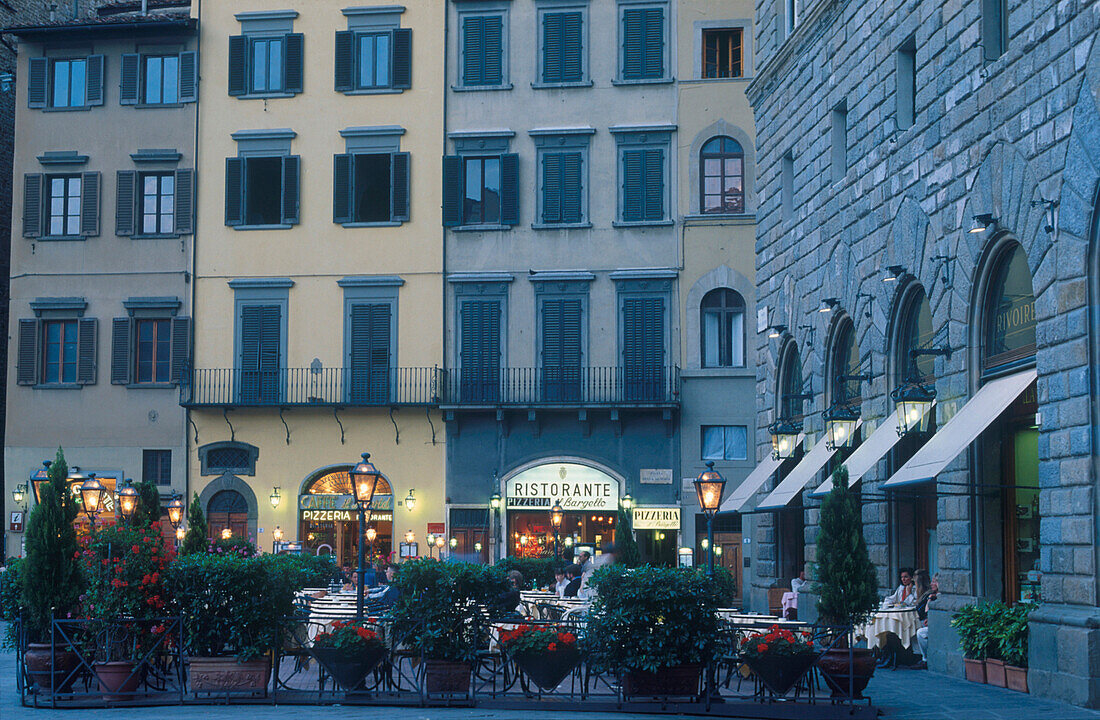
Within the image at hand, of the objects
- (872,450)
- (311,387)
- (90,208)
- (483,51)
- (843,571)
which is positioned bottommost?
(843,571)

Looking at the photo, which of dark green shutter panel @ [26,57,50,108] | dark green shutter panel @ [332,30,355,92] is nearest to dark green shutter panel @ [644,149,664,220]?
dark green shutter panel @ [332,30,355,92]

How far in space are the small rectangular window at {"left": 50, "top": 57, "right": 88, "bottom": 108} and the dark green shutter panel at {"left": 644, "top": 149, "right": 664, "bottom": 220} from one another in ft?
48.8

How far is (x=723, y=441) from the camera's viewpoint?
119 feet

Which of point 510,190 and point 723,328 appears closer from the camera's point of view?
point 723,328

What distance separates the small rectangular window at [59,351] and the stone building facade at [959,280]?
793 inches

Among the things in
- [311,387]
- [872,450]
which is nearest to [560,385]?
[311,387]

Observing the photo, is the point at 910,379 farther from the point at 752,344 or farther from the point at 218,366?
the point at 218,366

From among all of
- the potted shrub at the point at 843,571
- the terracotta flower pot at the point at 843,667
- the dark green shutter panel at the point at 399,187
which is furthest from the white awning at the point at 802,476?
the dark green shutter panel at the point at 399,187

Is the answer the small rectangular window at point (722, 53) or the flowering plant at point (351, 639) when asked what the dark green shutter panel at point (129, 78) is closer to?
the small rectangular window at point (722, 53)

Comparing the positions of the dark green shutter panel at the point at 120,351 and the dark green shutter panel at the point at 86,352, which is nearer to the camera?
the dark green shutter panel at the point at 120,351

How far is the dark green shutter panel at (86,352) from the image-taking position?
1499 inches

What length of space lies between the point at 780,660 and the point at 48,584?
8.04m

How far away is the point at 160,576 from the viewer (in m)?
16.1

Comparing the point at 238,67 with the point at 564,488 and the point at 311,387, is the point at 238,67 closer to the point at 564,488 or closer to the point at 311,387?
the point at 311,387
